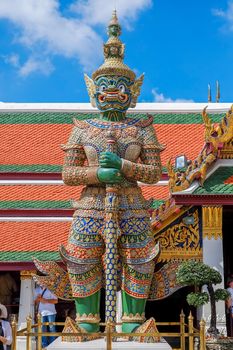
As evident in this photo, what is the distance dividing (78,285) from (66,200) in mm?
5701

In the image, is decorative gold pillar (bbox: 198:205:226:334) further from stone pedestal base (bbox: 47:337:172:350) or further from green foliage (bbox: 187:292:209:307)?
stone pedestal base (bbox: 47:337:172:350)

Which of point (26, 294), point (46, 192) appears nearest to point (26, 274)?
point (26, 294)

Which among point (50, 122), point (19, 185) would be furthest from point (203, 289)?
point (50, 122)

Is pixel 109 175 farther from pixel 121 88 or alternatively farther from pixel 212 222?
pixel 212 222

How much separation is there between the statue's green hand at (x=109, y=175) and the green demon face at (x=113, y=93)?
100 centimetres

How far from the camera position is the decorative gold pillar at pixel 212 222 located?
9883 millimetres

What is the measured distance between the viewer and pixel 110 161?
21.6 ft

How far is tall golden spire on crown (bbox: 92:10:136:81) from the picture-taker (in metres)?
→ 7.12

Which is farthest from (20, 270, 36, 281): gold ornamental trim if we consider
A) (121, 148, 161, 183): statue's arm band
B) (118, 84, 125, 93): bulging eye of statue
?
(118, 84, 125, 93): bulging eye of statue

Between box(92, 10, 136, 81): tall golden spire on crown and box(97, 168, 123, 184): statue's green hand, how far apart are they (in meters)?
1.40

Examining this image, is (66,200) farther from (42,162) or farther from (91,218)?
(91,218)

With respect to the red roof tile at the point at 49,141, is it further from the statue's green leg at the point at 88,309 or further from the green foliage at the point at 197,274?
the statue's green leg at the point at 88,309

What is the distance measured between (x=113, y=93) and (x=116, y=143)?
728mm

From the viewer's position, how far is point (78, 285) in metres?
6.53
